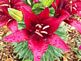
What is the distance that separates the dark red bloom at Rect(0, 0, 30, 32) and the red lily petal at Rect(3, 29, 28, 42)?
75mm

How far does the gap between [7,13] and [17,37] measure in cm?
15

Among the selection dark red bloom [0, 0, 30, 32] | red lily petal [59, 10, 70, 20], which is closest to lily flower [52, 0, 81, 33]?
red lily petal [59, 10, 70, 20]

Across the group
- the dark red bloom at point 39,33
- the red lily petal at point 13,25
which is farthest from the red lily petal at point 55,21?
the red lily petal at point 13,25

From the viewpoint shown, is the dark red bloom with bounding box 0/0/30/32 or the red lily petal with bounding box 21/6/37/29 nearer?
the red lily petal with bounding box 21/6/37/29

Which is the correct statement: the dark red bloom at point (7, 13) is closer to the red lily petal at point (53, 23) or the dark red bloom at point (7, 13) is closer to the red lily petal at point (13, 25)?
the red lily petal at point (13, 25)

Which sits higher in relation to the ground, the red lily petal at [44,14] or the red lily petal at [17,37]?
the red lily petal at [44,14]

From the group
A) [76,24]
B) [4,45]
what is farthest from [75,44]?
[76,24]

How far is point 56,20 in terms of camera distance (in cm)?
84

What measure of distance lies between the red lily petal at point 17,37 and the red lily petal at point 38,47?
31mm

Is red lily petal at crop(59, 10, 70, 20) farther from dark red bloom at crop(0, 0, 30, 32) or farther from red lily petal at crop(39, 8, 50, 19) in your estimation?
dark red bloom at crop(0, 0, 30, 32)

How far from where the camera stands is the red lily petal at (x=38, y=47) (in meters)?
0.82

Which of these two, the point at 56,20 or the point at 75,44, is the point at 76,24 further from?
the point at 75,44

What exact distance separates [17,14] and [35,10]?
134 mm

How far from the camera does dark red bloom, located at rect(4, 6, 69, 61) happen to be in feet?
2.70
